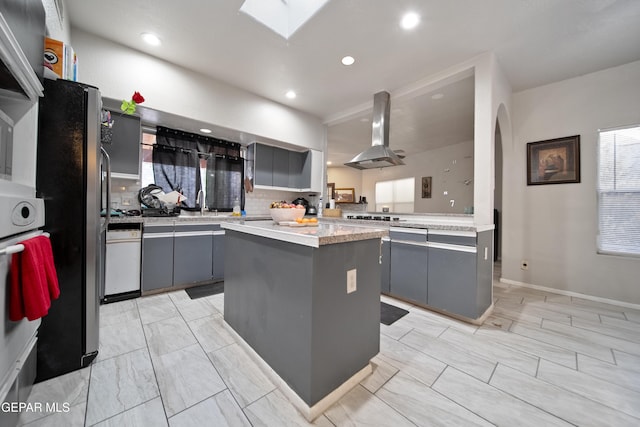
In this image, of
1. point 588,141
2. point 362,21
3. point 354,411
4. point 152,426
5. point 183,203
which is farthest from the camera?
point 183,203

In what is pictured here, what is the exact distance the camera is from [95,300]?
5.06ft

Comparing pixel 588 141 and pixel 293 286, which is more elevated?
pixel 588 141

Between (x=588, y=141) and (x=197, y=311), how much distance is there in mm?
5184

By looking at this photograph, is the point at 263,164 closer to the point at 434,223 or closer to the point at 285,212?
the point at 285,212

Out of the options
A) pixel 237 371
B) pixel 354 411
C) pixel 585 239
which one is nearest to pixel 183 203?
pixel 237 371

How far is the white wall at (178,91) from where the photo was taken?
2.39 metres

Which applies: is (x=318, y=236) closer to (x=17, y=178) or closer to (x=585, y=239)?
(x=17, y=178)

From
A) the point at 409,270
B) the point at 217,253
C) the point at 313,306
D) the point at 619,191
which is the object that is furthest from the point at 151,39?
the point at 619,191

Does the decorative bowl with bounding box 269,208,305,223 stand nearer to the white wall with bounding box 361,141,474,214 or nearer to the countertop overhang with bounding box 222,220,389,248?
the countertop overhang with bounding box 222,220,389,248

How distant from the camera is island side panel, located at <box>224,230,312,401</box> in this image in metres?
1.21

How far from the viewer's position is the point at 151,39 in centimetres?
243

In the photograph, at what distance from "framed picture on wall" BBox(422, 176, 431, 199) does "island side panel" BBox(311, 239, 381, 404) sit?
524cm

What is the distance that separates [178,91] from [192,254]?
211 centimetres

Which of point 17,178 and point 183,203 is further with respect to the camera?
point 183,203
